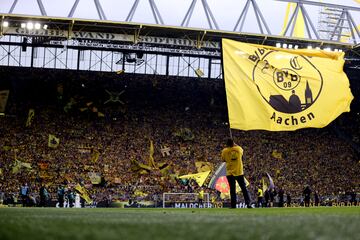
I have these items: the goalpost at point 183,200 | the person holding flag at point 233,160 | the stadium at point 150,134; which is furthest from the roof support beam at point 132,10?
the person holding flag at point 233,160

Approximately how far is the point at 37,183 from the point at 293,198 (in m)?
13.8

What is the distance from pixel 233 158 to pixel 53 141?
23481 mm

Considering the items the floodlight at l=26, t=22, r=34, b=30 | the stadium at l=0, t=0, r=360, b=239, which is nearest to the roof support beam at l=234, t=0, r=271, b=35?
the stadium at l=0, t=0, r=360, b=239

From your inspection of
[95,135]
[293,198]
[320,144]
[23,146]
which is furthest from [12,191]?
[320,144]

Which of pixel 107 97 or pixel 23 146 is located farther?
pixel 107 97

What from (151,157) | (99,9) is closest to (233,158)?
(99,9)

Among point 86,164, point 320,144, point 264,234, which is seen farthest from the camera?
point 320,144

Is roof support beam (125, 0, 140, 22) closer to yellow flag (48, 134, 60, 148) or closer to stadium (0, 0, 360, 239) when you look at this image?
stadium (0, 0, 360, 239)

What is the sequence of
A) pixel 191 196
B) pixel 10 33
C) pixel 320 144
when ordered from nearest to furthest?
pixel 10 33 < pixel 191 196 < pixel 320 144

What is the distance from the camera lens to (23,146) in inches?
1261

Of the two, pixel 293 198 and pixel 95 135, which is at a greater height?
pixel 95 135

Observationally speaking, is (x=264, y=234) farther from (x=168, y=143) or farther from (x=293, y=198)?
(x=168, y=143)

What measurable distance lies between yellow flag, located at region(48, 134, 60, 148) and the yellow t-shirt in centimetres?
2298

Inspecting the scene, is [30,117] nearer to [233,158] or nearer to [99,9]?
[99,9]
